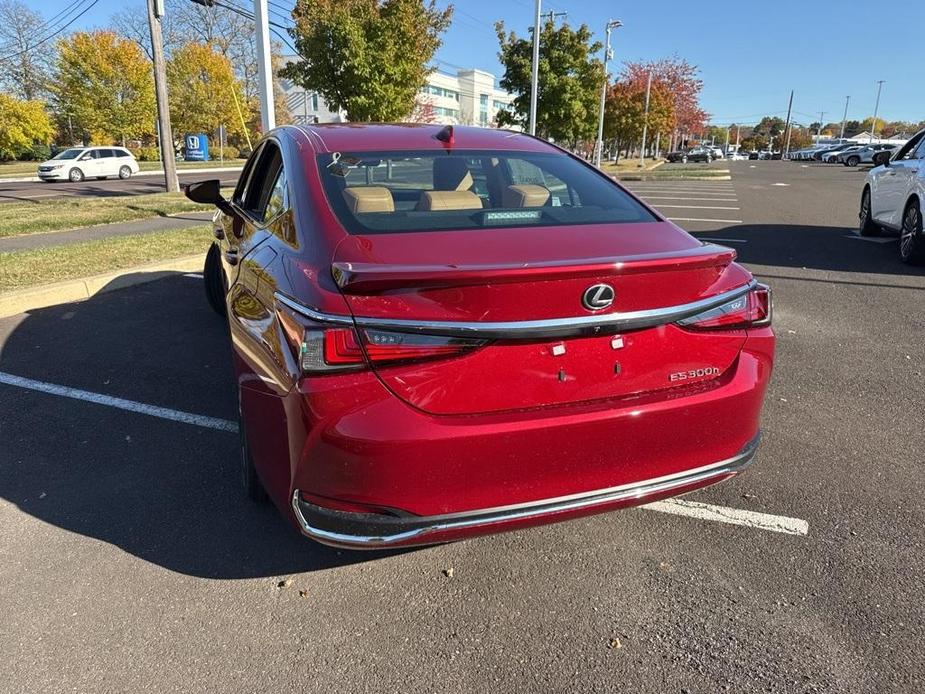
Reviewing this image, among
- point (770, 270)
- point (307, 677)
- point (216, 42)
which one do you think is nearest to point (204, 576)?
point (307, 677)

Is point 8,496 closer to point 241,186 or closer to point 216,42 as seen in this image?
point 241,186

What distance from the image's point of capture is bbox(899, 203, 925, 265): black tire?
27.9ft

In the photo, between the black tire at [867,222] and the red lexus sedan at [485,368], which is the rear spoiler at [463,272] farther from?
the black tire at [867,222]

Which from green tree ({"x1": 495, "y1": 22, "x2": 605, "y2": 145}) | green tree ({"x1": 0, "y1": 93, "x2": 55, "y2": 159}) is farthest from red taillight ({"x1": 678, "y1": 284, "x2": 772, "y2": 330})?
green tree ({"x1": 0, "y1": 93, "x2": 55, "y2": 159})

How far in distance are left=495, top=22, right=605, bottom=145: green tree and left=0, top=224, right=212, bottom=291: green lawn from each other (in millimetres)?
23333

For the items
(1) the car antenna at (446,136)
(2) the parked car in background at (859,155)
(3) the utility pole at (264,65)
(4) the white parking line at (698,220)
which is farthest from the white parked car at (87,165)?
(2) the parked car in background at (859,155)

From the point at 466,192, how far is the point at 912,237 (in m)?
7.99

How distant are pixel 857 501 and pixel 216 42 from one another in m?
66.5

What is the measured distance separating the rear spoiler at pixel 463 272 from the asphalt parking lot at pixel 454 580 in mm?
1235

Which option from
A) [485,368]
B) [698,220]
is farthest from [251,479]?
[698,220]

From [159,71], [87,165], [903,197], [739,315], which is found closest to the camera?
[739,315]

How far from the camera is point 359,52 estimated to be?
18.6m

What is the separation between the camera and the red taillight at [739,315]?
2398mm

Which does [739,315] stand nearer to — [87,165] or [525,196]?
[525,196]
